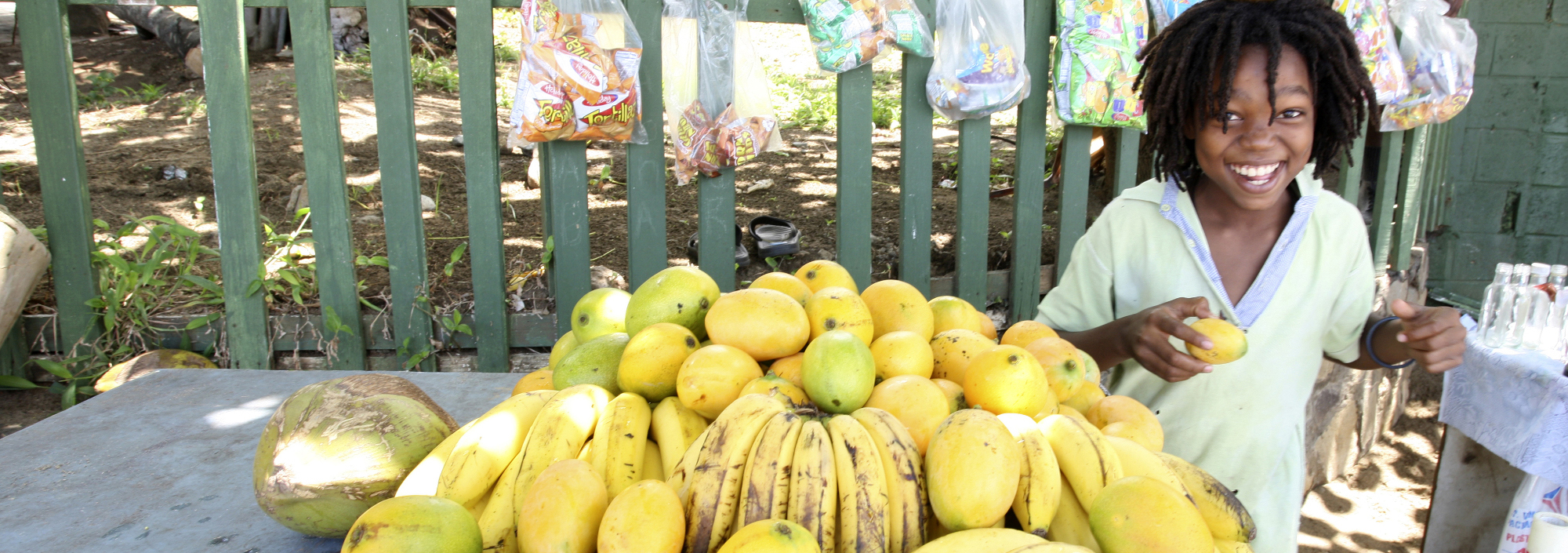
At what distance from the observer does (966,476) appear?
1.14m

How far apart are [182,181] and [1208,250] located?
216 inches

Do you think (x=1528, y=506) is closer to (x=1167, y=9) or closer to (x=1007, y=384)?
(x=1167, y=9)

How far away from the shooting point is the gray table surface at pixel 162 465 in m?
1.67

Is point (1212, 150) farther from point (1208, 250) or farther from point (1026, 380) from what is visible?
point (1026, 380)

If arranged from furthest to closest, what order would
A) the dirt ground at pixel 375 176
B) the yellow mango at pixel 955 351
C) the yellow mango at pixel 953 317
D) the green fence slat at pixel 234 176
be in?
the dirt ground at pixel 375 176 < the green fence slat at pixel 234 176 < the yellow mango at pixel 953 317 < the yellow mango at pixel 955 351

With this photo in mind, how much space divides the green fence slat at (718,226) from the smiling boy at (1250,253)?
1590 millimetres

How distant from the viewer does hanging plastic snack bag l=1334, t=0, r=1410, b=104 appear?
3594 mm

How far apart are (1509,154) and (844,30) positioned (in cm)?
449

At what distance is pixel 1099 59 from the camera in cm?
343

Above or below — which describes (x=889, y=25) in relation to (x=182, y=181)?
above

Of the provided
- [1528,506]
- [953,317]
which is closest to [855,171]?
[953,317]

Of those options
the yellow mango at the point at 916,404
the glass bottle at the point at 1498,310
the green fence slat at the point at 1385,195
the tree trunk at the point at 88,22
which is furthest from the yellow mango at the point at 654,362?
the tree trunk at the point at 88,22

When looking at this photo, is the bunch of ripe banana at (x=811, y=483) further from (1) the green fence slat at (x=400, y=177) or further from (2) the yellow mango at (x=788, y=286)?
(1) the green fence slat at (x=400, y=177)

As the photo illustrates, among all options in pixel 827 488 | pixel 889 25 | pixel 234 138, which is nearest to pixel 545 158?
pixel 234 138
